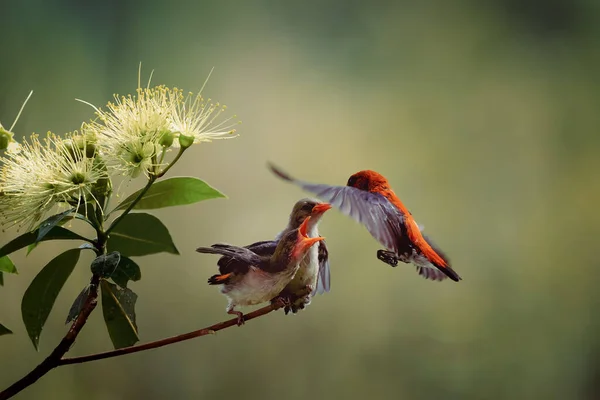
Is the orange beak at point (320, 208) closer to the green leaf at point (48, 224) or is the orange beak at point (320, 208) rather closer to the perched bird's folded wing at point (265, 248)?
the perched bird's folded wing at point (265, 248)

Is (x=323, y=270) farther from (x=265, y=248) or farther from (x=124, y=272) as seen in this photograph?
(x=124, y=272)

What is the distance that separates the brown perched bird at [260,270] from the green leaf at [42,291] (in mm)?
220

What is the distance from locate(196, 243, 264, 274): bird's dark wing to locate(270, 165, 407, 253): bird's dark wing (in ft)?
0.38

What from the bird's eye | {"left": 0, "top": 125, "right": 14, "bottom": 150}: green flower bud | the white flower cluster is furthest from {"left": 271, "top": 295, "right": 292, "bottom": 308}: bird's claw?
{"left": 0, "top": 125, "right": 14, "bottom": 150}: green flower bud

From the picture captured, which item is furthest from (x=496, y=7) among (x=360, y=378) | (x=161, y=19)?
(x=360, y=378)

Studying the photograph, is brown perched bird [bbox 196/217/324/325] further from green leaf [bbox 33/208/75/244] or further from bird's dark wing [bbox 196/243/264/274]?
green leaf [bbox 33/208/75/244]

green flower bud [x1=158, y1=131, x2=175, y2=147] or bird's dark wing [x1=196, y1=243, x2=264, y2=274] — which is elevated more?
green flower bud [x1=158, y1=131, x2=175, y2=147]

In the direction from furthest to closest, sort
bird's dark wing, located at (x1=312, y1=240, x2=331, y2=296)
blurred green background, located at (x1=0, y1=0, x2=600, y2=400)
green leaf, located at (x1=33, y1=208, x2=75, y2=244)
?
blurred green background, located at (x1=0, y1=0, x2=600, y2=400)
bird's dark wing, located at (x1=312, y1=240, x2=331, y2=296)
green leaf, located at (x1=33, y1=208, x2=75, y2=244)

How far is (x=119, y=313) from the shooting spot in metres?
0.86

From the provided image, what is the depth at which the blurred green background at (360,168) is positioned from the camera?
1.38 meters

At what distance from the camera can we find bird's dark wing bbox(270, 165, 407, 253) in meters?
0.77

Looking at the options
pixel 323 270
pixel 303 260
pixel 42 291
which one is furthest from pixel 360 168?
pixel 42 291

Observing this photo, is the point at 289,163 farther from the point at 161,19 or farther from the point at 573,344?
the point at 573,344

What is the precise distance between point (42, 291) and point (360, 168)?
0.73m
